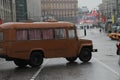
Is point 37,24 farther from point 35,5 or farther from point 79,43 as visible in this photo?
point 35,5

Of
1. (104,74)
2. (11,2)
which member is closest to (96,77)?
(104,74)

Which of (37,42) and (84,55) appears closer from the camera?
(37,42)

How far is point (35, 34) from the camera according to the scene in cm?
2309

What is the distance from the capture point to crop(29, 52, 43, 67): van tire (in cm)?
2284

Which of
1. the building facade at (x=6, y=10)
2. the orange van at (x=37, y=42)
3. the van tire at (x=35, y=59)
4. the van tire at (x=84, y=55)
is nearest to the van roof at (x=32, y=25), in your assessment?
the orange van at (x=37, y=42)

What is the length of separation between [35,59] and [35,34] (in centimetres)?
135

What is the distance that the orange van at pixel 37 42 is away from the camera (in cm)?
2238

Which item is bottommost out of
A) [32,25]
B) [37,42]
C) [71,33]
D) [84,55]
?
[84,55]

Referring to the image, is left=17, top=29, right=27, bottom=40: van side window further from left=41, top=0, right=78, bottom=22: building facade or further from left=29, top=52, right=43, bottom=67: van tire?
left=41, top=0, right=78, bottom=22: building facade

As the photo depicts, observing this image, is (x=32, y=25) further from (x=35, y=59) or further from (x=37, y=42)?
(x=35, y=59)

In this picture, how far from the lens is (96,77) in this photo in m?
16.5

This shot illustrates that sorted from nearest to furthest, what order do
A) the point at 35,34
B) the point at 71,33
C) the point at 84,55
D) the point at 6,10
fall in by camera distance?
the point at 35,34 → the point at 71,33 → the point at 84,55 → the point at 6,10

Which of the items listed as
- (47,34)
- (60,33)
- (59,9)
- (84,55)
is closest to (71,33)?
(60,33)

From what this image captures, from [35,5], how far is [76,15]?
29.5 m
